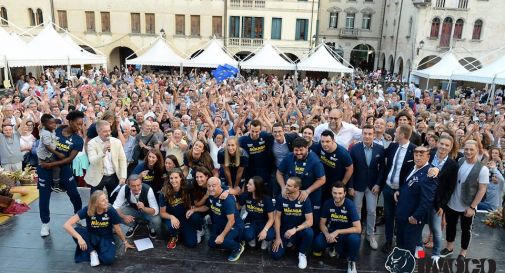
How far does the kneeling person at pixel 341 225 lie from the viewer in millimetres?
4902

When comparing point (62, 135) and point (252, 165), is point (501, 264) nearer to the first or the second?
point (252, 165)

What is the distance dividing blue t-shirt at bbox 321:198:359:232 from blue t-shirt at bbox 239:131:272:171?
1374 mm

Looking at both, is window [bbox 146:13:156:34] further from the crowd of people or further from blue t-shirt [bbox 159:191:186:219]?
blue t-shirt [bbox 159:191:186:219]

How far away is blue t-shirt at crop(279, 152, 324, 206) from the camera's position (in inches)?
204

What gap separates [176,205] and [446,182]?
371 centimetres

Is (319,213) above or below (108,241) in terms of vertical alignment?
above

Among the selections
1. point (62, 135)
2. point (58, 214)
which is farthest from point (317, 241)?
point (58, 214)

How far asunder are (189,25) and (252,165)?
85.4 feet

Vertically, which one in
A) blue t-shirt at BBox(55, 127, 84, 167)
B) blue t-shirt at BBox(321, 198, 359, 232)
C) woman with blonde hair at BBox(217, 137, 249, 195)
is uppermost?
blue t-shirt at BBox(55, 127, 84, 167)

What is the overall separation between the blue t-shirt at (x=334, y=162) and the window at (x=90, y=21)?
2906 centimetres

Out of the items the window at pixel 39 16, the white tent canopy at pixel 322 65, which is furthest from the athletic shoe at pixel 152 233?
the window at pixel 39 16

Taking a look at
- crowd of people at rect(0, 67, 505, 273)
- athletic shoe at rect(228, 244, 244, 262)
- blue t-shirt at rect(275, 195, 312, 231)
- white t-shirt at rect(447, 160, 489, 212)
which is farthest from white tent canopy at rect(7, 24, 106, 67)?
white t-shirt at rect(447, 160, 489, 212)

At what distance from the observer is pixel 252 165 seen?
604 cm

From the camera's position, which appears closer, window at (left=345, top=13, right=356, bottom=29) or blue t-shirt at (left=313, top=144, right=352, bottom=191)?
blue t-shirt at (left=313, top=144, right=352, bottom=191)
